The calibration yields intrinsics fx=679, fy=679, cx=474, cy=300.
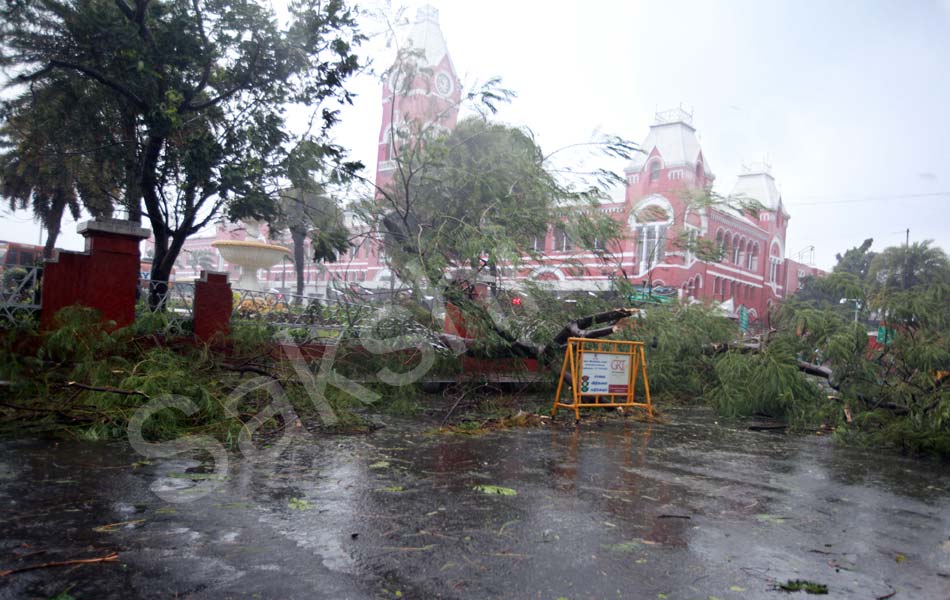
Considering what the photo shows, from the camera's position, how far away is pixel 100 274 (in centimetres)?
862

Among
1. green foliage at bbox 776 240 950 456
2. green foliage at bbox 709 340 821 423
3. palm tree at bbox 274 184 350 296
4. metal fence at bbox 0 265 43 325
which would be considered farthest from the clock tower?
green foliage at bbox 776 240 950 456

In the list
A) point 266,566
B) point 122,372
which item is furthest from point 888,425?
point 122,372

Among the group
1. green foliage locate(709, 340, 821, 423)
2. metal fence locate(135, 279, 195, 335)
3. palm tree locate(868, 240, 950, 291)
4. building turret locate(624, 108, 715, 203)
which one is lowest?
green foliage locate(709, 340, 821, 423)

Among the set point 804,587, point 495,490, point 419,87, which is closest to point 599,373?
point 495,490

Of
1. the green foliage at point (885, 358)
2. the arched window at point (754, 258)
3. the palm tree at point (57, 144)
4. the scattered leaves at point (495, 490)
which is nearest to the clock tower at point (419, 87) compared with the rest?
the palm tree at point (57, 144)

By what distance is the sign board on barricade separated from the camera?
9.13m

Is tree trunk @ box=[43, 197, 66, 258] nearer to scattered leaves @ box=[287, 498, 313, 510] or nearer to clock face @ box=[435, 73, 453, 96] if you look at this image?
clock face @ box=[435, 73, 453, 96]

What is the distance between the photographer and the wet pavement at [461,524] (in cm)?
314

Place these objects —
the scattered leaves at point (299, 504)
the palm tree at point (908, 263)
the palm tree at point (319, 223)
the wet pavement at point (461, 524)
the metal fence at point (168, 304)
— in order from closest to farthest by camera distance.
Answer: the wet pavement at point (461, 524), the scattered leaves at point (299, 504), the metal fence at point (168, 304), the palm tree at point (319, 223), the palm tree at point (908, 263)

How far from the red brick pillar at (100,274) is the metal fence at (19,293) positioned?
14.6 inches

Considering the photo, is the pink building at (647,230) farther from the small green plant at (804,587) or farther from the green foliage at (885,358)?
the small green plant at (804,587)

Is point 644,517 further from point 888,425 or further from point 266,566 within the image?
point 888,425

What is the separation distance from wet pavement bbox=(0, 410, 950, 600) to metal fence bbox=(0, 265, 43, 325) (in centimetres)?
288

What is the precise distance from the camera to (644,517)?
14.6 feet
